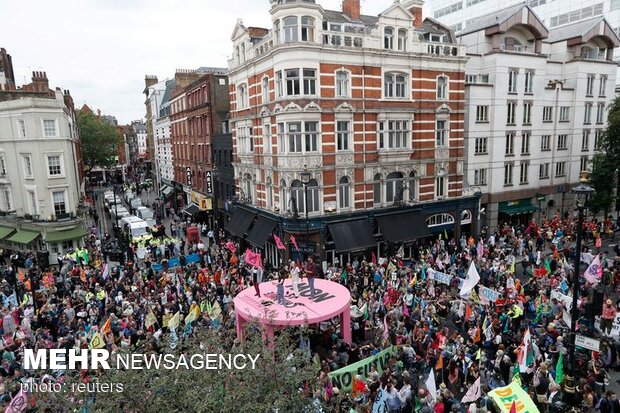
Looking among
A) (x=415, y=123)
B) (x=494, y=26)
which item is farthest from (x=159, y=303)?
(x=494, y=26)

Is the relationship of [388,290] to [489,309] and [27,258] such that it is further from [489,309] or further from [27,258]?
[27,258]

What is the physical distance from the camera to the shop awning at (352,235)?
2748 cm

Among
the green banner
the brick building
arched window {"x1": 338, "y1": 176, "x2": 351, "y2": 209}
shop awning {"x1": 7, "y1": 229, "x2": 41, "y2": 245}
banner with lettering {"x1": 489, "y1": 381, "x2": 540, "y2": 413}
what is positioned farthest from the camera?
the brick building

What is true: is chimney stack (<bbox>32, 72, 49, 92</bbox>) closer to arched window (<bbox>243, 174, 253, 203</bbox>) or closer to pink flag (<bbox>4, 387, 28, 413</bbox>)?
arched window (<bbox>243, 174, 253, 203</bbox>)

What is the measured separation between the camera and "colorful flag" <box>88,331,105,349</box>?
50.7 feet

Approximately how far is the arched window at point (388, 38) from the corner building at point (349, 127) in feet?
0.21

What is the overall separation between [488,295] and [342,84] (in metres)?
15.6

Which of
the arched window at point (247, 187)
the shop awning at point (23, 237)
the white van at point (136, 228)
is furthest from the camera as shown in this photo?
the white van at point (136, 228)

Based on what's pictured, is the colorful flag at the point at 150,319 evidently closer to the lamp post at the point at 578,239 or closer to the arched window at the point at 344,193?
the arched window at the point at 344,193

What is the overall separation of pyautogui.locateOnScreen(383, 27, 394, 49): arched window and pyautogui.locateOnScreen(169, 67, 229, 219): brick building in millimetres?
17905

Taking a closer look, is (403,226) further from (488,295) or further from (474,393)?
(474,393)

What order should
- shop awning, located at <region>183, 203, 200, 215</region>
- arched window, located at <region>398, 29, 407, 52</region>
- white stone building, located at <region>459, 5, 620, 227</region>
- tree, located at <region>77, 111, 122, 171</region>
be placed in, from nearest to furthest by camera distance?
1. arched window, located at <region>398, 29, 407, 52</region>
2. white stone building, located at <region>459, 5, 620, 227</region>
3. shop awning, located at <region>183, 203, 200, 215</region>
4. tree, located at <region>77, 111, 122, 171</region>

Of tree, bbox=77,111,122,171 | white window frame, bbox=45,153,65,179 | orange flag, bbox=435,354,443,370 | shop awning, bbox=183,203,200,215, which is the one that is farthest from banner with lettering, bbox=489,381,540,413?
tree, bbox=77,111,122,171

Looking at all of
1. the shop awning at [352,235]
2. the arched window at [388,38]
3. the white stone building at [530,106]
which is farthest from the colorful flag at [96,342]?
the white stone building at [530,106]
